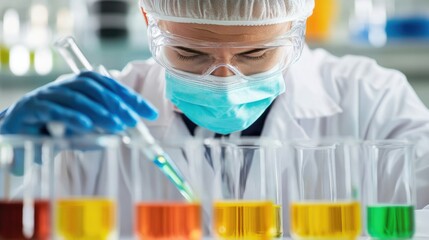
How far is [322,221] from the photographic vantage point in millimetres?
1547

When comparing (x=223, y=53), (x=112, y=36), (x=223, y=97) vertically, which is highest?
(x=112, y=36)

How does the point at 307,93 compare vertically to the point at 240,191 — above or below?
above

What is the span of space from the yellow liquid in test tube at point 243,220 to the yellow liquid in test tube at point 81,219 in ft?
Result: 0.79

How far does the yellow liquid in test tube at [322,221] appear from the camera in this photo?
5.08 feet

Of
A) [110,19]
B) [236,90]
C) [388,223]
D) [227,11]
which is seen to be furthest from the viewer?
[110,19]

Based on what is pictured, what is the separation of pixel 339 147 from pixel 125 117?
0.48 metres

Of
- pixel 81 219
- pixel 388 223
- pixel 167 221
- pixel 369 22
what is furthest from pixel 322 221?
pixel 369 22

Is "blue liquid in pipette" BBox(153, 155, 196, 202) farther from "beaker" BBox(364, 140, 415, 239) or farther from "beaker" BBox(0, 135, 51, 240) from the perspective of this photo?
"beaker" BBox(364, 140, 415, 239)

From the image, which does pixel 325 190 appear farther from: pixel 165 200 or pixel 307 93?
pixel 307 93

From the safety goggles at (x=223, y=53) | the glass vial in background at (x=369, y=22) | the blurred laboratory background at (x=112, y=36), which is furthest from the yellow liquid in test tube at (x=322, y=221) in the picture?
the glass vial in background at (x=369, y=22)

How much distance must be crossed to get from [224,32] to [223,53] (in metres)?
0.06

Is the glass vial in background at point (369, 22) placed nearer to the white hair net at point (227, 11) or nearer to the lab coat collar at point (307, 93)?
the lab coat collar at point (307, 93)

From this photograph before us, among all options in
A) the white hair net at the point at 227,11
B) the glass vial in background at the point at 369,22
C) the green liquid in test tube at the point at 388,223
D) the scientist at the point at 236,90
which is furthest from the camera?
the glass vial in background at the point at 369,22

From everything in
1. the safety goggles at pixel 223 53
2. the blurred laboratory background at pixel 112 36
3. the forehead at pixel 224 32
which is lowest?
the safety goggles at pixel 223 53
